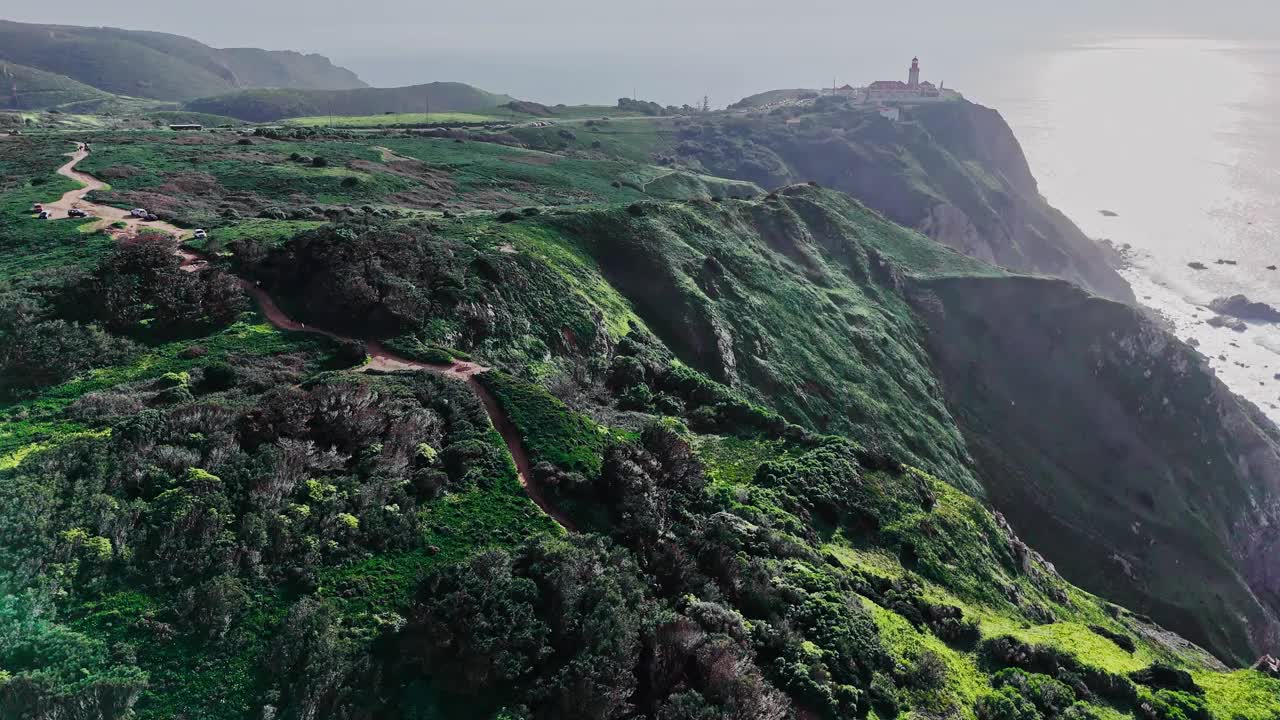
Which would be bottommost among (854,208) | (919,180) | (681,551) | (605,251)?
(681,551)

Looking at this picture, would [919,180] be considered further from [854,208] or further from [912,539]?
[912,539]

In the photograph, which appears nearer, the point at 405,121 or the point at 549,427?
the point at 549,427

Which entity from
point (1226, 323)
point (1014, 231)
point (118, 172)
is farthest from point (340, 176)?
point (1014, 231)

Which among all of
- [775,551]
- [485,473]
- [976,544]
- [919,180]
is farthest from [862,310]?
[919,180]

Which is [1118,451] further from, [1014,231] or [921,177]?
[921,177]

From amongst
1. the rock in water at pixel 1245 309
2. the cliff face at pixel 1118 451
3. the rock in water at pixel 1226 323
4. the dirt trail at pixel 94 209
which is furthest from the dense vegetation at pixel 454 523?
the rock in water at pixel 1245 309
